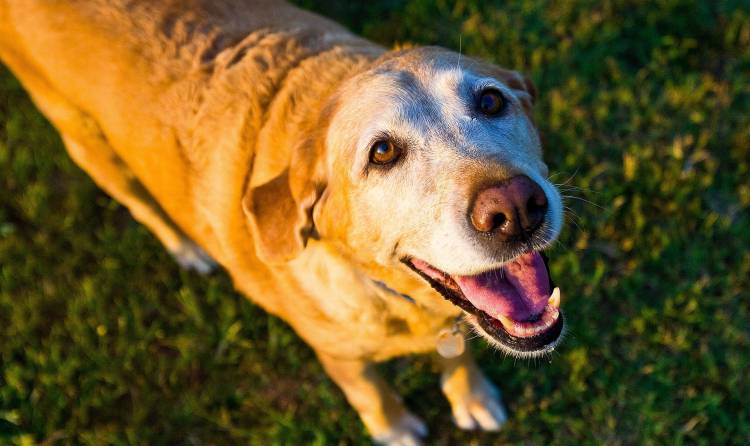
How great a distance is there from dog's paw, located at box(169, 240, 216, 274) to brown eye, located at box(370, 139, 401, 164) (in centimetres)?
223

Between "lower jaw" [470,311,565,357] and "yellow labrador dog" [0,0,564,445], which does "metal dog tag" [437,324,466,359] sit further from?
"lower jaw" [470,311,565,357]

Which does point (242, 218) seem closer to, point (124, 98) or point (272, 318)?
point (124, 98)

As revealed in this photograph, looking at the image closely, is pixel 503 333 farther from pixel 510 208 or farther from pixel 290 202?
pixel 290 202

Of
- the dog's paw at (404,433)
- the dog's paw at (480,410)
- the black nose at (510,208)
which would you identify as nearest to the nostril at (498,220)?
the black nose at (510,208)

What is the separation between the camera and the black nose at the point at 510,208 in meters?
2.15

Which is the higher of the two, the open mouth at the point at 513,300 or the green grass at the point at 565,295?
the open mouth at the point at 513,300

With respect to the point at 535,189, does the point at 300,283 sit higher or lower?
lower

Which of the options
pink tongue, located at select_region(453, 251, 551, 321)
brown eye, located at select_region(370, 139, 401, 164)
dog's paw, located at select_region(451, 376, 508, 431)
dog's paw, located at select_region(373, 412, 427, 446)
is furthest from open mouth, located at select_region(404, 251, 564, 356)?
dog's paw, located at select_region(373, 412, 427, 446)

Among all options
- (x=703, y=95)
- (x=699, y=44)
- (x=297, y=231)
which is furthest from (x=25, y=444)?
(x=699, y=44)

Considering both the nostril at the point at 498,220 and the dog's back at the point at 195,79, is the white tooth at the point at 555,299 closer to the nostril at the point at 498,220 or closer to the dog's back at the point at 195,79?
the nostril at the point at 498,220

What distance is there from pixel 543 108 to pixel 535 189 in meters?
2.49

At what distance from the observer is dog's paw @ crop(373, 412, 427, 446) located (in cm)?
355

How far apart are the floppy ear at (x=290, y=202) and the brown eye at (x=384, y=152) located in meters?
0.26

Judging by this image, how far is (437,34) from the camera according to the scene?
16.4 feet
